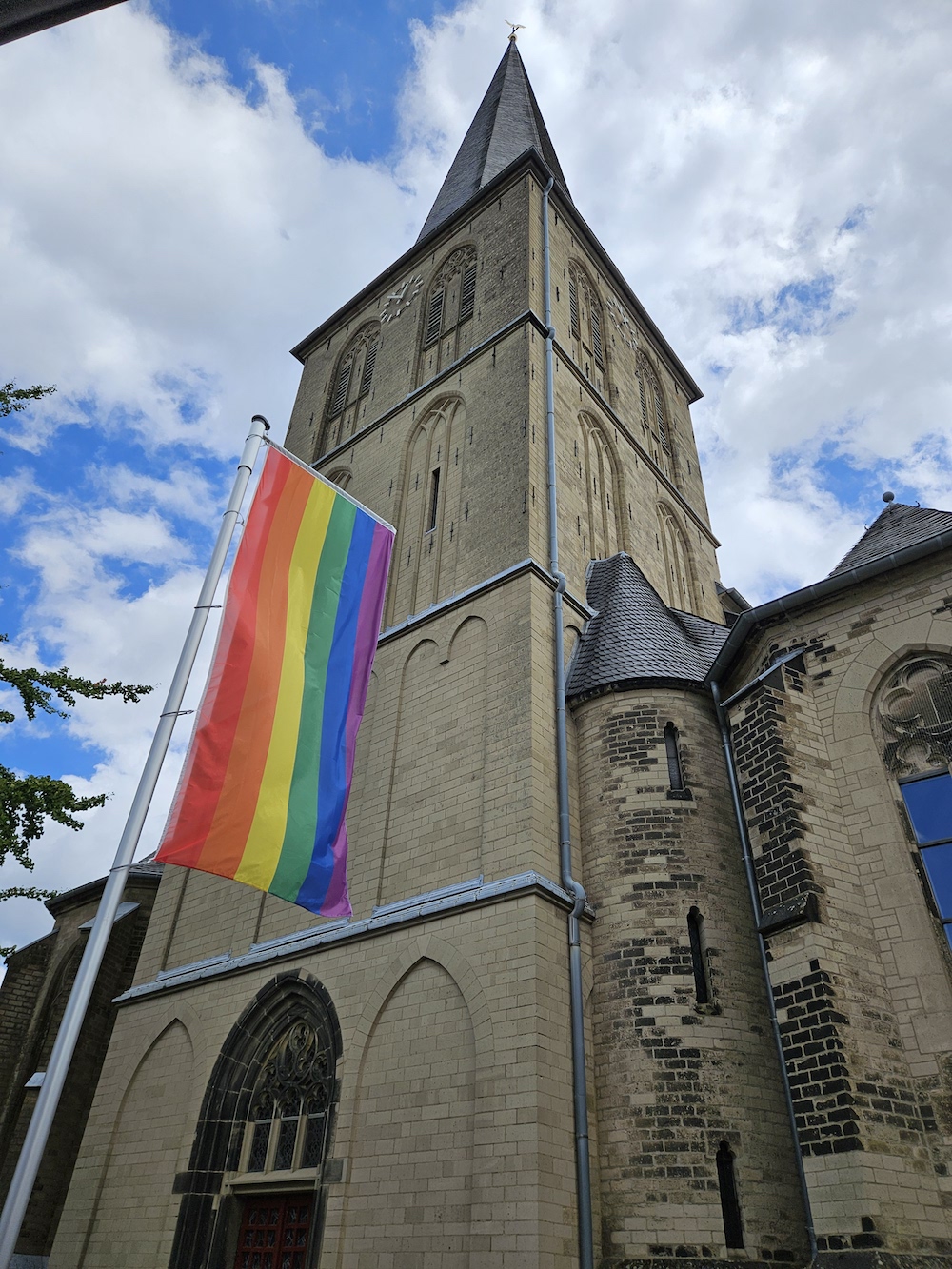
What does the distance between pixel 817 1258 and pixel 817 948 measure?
256cm

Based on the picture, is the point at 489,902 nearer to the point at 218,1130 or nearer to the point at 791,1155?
the point at 791,1155

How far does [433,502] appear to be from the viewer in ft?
55.8

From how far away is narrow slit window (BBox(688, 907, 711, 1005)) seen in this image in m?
10.1

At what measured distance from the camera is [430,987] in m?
10.4

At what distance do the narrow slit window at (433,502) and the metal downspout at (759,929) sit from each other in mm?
6191

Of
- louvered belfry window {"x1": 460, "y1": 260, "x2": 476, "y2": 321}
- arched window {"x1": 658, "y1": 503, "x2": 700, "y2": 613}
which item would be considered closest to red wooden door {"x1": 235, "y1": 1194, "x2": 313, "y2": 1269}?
arched window {"x1": 658, "y1": 503, "x2": 700, "y2": 613}

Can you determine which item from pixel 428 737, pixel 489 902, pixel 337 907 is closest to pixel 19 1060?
pixel 428 737

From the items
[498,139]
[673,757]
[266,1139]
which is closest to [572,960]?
[673,757]

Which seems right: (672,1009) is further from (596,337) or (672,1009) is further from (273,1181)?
(596,337)

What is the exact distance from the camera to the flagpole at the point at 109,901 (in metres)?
5.11

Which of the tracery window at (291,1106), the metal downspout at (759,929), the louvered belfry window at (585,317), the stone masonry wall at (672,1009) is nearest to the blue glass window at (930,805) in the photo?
the metal downspout at (759,929)

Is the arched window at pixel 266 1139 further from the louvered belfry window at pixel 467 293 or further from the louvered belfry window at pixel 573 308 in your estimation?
the louvered belfry window at pixel 573 308

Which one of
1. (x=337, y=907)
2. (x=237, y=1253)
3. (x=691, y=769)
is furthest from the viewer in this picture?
(x=691, y=769)

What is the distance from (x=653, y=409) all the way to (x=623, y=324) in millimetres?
2251
